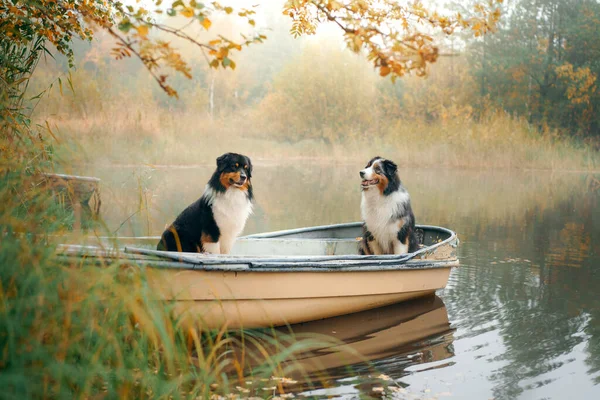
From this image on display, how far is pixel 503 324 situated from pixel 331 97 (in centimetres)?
2520

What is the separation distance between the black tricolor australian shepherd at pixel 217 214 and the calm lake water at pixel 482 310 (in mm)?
382

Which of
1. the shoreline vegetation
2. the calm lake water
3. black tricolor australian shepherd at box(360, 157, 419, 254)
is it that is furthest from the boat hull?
the shoreline vegetation

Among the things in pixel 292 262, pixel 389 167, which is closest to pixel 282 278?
pixel 292 262

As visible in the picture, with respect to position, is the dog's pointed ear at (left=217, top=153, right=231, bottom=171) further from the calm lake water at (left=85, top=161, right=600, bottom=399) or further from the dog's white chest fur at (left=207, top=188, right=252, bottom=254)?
the calm lake water at (left=85, top=161, right=600, bottom=399)

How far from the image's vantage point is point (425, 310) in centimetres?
614

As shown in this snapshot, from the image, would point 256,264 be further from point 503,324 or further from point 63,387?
point 503,324

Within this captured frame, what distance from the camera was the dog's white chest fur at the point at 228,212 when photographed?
5258 millimetres

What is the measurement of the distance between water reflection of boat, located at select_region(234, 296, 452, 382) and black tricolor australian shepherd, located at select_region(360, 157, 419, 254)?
653mm

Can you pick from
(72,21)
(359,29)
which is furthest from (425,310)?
(72,21)

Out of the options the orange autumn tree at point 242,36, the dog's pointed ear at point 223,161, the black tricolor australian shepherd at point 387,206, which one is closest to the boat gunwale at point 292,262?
the black tricolor australian shepherd at point 387,206

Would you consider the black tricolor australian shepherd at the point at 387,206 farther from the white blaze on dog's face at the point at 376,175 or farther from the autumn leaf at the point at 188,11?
the autumn leaf at the point at 188,11

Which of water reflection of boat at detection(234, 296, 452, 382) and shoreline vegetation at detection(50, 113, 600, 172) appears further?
shoreline vegetation at detection(50, 113, 600, 172)

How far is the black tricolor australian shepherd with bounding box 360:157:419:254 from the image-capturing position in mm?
5926

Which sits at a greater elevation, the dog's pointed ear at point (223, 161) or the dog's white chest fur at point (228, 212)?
the dog's pointed ear at point (223, 161)
